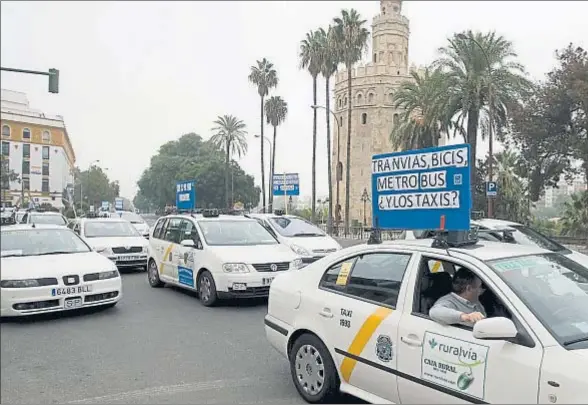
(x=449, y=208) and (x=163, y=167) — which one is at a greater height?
(x=163, y=167)

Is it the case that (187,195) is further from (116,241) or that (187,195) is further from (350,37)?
(350,37)

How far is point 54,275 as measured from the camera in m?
7.58

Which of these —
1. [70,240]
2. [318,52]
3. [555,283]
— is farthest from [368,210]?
[555,283]

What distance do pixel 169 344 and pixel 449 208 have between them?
370 centimetres

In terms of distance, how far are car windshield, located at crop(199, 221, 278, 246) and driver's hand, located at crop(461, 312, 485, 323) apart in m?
6.58

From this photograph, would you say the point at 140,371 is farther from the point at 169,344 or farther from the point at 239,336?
the point at 239,336

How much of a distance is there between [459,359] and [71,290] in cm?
586

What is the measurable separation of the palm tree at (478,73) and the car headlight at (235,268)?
20.0 m

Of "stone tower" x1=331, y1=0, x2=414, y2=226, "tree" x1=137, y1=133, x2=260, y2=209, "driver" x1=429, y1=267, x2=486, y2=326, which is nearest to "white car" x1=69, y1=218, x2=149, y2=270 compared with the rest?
"driver" x1=429, y1=267, x2=486, y2=326

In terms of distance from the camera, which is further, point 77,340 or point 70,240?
point 70,240

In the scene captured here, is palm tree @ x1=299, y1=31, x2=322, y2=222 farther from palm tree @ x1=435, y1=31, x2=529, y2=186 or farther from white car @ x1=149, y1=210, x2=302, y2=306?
white car @ x1=149, y1=210, x2=302, y2=306

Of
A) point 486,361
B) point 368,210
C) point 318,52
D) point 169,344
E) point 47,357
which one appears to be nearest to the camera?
point 486,361

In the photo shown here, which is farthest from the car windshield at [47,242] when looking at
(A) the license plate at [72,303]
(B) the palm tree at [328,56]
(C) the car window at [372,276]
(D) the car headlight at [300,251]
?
(B) the palm tree at [328,56]

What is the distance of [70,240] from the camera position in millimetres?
8867
